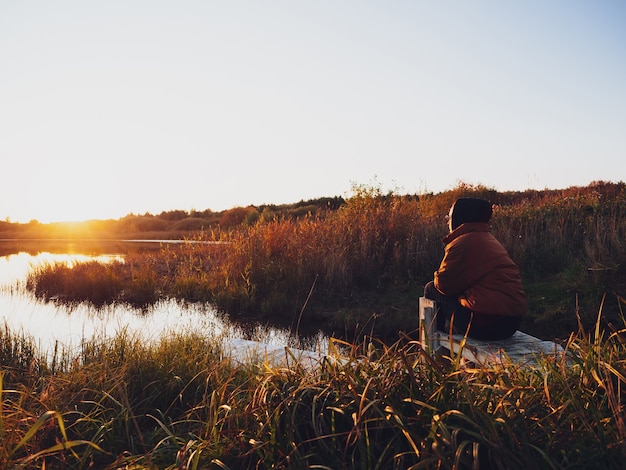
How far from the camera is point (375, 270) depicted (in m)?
9.71

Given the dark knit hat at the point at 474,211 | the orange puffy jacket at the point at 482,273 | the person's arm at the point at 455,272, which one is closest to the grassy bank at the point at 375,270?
the person's arm at the point at 455,272

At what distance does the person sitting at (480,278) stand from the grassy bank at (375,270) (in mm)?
3076

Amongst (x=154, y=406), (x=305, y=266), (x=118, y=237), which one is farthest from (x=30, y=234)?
(x=154, y=406)

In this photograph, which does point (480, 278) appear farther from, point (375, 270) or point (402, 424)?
point (375, 270)

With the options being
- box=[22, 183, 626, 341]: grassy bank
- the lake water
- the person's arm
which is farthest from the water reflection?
the person's arm

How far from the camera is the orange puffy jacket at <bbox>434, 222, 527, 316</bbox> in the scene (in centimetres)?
393

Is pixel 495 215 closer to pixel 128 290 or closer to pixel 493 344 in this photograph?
pixel 493 344

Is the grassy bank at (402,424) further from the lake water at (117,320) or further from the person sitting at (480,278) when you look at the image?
the lake water at (117,320)

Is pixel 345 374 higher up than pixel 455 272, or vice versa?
pixel 455 272

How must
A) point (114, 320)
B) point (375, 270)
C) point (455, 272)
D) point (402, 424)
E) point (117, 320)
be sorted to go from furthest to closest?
point (375, 270), point (114, 320), point (117, 320), point (455, 272), point (402, 424)

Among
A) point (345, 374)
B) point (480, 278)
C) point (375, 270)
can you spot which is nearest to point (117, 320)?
point (375, 270)

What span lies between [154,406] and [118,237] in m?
38.6

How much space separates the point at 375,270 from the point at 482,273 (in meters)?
5.71

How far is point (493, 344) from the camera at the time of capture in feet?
12.3
